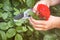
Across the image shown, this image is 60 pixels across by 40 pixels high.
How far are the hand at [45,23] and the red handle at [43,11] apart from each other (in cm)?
3

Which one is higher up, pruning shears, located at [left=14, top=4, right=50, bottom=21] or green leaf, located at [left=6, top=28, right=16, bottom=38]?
pruning shears, located at [left=14, top=4, right=50, bottom=21]

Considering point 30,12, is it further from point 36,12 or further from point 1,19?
point 1,19

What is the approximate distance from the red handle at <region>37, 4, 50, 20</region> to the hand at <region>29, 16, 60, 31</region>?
3 centimetres

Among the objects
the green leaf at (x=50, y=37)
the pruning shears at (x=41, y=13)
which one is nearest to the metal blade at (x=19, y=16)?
the pruning shears at (x=41, y=13)

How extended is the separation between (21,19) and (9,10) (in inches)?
3.4

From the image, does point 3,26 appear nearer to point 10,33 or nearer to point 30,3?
point 10,33

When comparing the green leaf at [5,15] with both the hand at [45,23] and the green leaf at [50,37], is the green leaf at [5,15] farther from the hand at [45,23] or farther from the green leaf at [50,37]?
the green leaf at [50,37]

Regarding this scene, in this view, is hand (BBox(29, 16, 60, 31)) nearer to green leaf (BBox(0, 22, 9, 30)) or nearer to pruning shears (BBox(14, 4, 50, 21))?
pruning shears (BBox(14, 4, 50, 21))

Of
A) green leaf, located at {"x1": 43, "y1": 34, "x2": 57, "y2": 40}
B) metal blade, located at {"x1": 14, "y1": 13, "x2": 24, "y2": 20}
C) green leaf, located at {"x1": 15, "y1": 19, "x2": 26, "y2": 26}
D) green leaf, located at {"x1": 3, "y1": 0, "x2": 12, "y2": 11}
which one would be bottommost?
green leaf, located at {"x1": 43, "y1": 34, "x2": 57, "y2": 40}

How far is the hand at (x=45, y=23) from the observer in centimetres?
90

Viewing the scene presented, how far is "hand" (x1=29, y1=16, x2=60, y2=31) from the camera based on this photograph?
2.94ft

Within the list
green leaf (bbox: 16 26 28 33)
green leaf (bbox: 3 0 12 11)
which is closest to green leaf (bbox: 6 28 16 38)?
green leaf (bbox: 16 26 28 33)

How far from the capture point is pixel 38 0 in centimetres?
91

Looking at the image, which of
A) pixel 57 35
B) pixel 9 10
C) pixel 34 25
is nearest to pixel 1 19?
pixel 9 10
